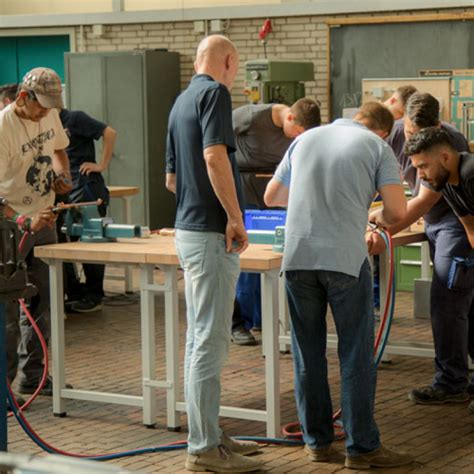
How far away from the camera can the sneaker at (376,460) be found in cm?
476

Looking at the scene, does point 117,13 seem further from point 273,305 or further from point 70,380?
point 273,305

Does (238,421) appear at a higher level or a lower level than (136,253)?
lower

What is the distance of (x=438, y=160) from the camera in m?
5.36

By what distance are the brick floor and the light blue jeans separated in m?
0.28

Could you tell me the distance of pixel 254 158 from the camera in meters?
7.46

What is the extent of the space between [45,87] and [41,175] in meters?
0.51

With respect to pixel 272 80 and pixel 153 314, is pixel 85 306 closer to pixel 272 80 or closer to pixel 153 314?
pixel 272 80

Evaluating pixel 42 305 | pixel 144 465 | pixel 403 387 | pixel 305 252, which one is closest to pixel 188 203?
pixel 305 252

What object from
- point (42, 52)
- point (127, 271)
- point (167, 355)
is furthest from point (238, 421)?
point (42, 52)

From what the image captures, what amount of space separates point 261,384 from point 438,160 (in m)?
1.81

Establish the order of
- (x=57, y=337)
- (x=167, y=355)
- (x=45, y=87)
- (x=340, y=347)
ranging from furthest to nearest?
(x=57, y=337)
(x=45, y=87)
(x=167, y=355)
(x=340, y=347)

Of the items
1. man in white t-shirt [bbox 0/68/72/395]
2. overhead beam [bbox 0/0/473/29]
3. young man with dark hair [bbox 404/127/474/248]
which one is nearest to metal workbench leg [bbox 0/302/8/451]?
man in white t-shirt [bbox 0/68/72/395]

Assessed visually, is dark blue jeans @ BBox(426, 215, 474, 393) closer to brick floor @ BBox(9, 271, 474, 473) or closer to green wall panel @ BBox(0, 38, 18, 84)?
brick floor @ BBox(9, 271, 474, 473)

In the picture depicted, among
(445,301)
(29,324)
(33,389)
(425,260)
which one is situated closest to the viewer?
(445,301)
